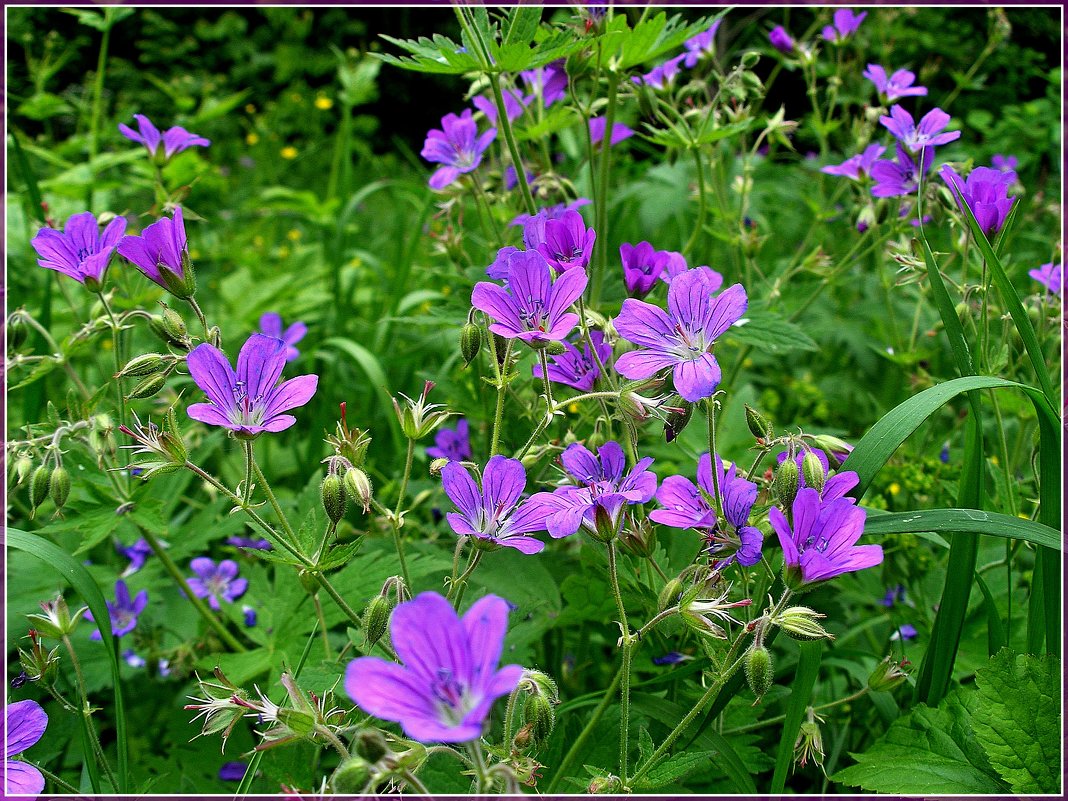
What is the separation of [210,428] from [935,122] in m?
2.17

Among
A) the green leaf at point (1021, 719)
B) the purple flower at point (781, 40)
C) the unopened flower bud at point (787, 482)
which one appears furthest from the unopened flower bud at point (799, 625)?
the purple flower at point (781, 40)

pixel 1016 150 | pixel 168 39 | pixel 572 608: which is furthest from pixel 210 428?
pixel 168 39

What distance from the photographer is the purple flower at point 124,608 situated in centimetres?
215

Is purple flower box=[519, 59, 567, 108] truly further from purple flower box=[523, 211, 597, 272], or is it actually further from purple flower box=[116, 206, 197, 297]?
purple flower box=[116, 206, 197, 297]

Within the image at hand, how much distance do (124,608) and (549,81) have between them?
174 cm

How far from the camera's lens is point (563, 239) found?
151 cm

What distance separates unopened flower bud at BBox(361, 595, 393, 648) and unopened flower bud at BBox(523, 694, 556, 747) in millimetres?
255

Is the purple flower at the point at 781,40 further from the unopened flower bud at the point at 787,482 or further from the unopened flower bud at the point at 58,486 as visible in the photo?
the unopened flower bud at the point at 58,486

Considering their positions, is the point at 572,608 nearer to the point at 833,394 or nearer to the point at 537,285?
the point at 537,285

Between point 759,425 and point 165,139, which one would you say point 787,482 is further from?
point 165,139

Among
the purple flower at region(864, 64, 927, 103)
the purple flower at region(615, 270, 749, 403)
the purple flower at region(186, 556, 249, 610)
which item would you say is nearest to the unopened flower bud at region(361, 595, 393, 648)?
the purple flower at region(615, 270, 749, 403)

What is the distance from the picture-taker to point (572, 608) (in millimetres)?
1849

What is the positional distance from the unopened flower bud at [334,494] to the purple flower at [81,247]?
692 mm

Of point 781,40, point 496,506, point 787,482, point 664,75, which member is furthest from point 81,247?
point 781,40
